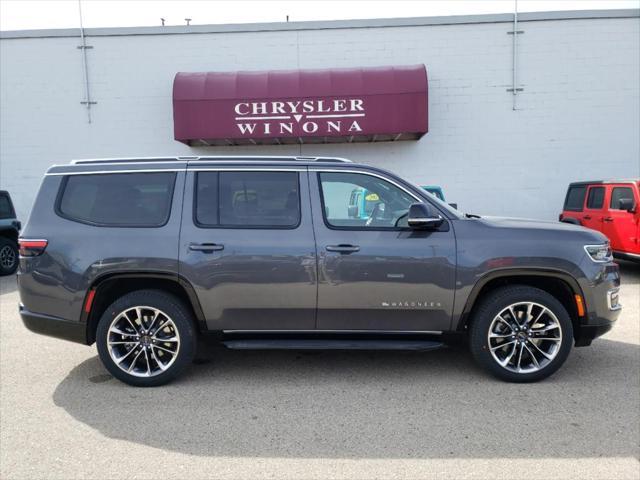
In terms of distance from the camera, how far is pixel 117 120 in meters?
13.5

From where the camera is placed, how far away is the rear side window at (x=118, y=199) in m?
4.38

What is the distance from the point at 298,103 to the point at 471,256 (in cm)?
879

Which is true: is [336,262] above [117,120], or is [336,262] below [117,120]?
below

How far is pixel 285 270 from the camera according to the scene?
4.26m

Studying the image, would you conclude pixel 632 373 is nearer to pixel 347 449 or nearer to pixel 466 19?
pixel 347 449

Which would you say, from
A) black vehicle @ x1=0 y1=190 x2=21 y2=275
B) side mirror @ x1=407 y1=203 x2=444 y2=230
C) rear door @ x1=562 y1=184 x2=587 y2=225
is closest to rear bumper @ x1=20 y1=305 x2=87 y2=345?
side mirror @ x1=407 y1=203 x2=444 y2=230

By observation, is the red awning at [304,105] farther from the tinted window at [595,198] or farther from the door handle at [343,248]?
the door handle at [343,248]

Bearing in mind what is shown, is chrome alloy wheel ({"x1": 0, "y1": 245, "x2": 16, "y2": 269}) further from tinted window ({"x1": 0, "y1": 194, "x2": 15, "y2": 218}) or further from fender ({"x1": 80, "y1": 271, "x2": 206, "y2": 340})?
fender ({"x1": 80, "y1": 271, "x2": 206, "y2": 340})

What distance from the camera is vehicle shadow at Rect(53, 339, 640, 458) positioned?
333 cm

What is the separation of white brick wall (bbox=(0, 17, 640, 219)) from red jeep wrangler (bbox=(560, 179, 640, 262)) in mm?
2565

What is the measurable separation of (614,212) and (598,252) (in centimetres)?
598

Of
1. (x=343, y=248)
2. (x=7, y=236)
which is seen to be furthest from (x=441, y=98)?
(x=7, y=236)

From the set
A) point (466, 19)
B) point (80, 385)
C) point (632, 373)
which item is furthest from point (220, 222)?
point (466, 19)

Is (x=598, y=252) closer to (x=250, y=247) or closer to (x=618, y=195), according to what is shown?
(x=250, y=247)
